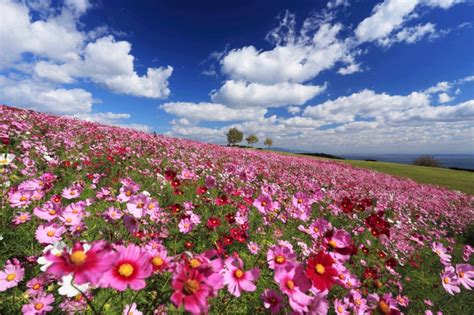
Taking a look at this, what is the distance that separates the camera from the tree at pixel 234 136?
9438cm

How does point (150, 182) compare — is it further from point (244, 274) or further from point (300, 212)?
point (244, 274)

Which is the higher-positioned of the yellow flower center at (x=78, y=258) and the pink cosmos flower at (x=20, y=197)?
the yellow flower center at (x=78, y=258)

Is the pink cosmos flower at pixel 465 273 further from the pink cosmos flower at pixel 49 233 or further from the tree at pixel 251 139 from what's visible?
the tree at pixel 251 139

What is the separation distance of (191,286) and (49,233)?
1.17 meters

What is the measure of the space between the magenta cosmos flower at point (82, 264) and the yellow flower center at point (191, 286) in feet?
0.85

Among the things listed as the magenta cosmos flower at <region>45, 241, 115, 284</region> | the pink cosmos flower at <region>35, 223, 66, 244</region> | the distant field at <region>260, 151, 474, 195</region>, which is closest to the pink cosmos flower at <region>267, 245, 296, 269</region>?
the magenta cosmos flower at <region>45, 241, 115, 284</region>

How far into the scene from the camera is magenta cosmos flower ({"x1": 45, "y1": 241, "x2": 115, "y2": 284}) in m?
0.74

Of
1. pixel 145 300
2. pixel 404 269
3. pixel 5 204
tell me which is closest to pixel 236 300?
pixel 145 300

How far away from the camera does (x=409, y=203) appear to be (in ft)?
34.5

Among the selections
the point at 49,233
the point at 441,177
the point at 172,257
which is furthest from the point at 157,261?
the point at 441,177

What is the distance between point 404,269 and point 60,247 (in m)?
5.82

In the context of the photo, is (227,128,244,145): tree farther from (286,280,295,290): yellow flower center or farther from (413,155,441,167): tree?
(286,280,295,290): yellow flower center

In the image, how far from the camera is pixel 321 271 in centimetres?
114

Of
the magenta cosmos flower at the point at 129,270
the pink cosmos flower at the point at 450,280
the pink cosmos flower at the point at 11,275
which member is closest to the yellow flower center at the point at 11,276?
the pink cosmos flower at the point at 11,275
